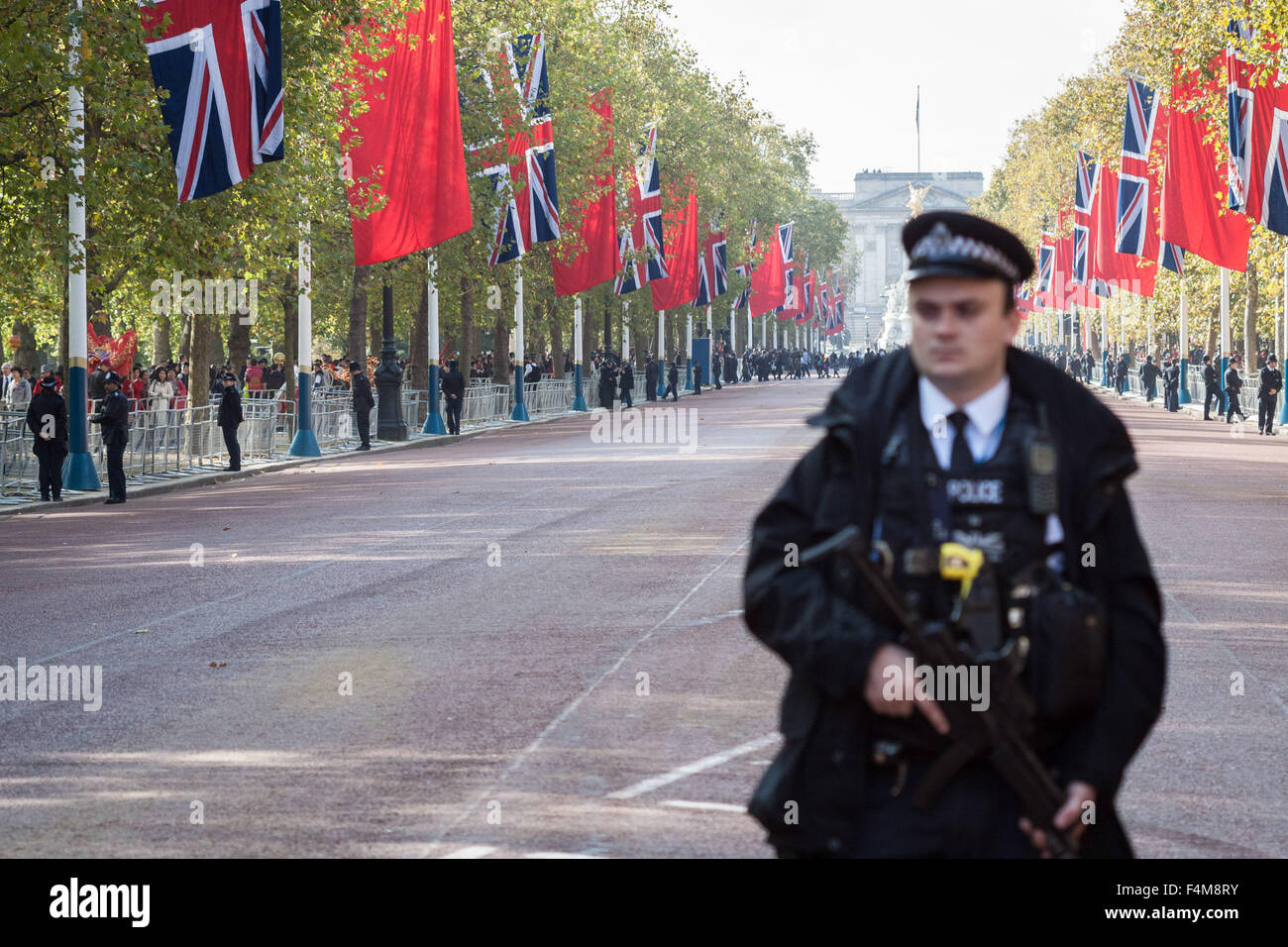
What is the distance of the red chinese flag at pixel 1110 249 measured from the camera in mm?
46312

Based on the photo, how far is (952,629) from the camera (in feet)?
10.7

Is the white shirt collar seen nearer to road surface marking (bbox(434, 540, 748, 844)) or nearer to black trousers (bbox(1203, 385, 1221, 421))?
road surface marking (bbox(434, 540, 748, 844))

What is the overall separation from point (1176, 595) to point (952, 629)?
10.9m

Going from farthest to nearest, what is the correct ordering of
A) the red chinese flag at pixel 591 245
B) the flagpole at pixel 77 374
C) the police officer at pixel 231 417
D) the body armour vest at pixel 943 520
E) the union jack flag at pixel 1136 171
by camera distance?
the red chinese flag at pixel 591 245 → the union jack flag at pixel 1136 171 → the police officer at pixel 231 417 → the flagpole at pixel 77 374 → the body armour vest at pixel 943 520

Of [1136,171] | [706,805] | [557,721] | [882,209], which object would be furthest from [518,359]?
[882,209]

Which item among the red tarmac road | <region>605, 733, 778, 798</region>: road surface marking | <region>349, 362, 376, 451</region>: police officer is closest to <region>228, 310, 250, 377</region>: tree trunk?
<region>349, 362, 376, 451</region>: police officer

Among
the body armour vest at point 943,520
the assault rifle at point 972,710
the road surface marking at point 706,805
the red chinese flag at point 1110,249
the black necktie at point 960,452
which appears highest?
the red chinese flag at point 1110,249

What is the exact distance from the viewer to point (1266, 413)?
39.8 m

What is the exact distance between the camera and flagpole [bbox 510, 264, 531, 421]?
49125 millimetres

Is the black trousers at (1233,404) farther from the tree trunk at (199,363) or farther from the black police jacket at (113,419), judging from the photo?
the black police jacket at (113,419)

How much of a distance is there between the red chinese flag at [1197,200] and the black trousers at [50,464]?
21648 millimetres

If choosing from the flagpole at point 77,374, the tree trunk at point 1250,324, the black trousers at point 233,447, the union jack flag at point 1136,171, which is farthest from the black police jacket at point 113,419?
the tree trunk at point 1250,324

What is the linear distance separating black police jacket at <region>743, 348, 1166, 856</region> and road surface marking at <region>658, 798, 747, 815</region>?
3.75 m
